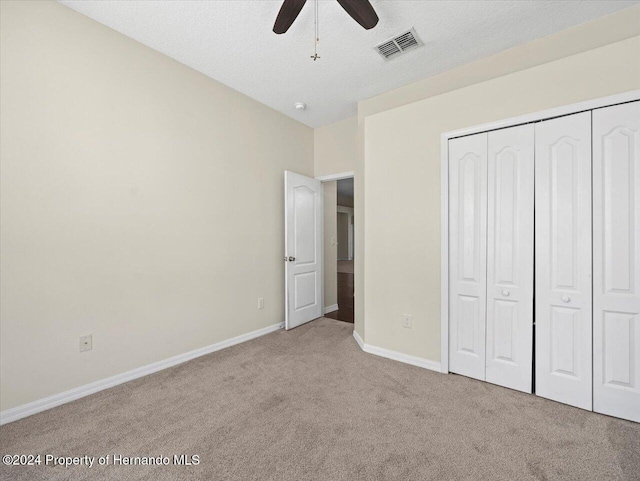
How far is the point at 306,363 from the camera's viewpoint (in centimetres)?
277

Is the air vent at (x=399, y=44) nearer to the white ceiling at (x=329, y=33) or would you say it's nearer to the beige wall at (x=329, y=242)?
the white ceiling at (x=329, y=33)

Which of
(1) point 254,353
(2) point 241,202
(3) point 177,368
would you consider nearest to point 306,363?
(1) point 254,353

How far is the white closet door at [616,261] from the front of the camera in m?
1.87

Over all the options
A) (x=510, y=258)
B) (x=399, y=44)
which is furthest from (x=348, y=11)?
(x=510, y=258)

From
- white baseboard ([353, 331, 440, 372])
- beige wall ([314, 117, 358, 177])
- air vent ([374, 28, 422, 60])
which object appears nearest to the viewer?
air vent ([374, 28, 422, 60])

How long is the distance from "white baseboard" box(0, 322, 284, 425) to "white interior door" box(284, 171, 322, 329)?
0.86m

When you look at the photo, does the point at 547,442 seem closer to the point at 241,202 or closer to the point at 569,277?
the point at 569,277

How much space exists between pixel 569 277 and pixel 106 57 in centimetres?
392

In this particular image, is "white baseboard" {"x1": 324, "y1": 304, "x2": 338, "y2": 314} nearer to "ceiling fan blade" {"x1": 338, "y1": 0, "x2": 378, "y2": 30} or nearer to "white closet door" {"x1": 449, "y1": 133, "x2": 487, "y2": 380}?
"white closet door" {"x1": 449, "y1": 133, "x2": 487, "y2": 380}

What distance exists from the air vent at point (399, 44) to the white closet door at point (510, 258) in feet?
3.32

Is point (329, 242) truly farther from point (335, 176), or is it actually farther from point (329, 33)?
point (329, 33)

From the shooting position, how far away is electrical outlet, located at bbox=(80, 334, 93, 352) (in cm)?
220

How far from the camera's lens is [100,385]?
7.47 feet

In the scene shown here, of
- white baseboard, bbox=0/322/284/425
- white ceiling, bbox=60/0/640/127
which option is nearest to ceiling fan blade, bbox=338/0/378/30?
white ceiling, bbox=60/0/640/127
